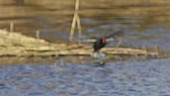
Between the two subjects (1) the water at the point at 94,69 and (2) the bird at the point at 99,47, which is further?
(2) the bird at the point at 99,47

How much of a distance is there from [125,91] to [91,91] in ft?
2.74

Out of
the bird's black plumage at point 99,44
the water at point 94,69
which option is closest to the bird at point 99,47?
the bird's black plumage at point 99,44

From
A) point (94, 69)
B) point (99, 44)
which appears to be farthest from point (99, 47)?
point (94, 69)

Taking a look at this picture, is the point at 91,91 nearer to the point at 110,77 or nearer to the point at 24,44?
the point at 110,77

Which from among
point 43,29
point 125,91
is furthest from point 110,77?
point 43,29

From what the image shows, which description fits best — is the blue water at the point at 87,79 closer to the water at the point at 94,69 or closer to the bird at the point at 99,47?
the water at the point at 94,69

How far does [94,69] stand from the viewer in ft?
63.6

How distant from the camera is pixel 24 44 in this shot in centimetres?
2083

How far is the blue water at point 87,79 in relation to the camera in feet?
53.0

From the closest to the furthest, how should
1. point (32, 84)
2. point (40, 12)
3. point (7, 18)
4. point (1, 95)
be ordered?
point (1, 95) → point (32, 84) → point (7, 18) → point (40, 12)

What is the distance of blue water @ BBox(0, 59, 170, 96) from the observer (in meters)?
16.2

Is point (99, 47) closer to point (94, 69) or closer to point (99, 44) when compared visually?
point (99, 44)

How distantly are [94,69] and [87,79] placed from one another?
4.92ft

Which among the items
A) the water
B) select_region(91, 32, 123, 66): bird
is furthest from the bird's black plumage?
the water
